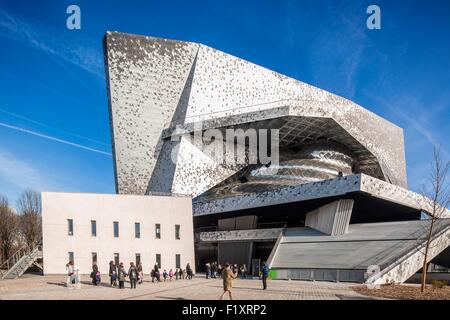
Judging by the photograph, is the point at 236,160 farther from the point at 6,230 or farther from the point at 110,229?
the point at 6,230

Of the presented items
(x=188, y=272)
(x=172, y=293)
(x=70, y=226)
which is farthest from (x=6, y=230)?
(x=172, y=293)

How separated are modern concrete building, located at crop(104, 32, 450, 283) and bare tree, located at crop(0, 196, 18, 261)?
2566 centimetres

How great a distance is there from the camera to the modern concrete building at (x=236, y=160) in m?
33.9

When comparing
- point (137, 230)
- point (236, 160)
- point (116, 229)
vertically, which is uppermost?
point (236, 160)

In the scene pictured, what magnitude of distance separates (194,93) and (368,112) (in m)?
35.6

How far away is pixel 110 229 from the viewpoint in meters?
33.8

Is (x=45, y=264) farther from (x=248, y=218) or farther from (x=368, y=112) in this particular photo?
(x=368, y=112)

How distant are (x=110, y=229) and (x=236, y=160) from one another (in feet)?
61.1

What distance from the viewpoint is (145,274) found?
3419 cm

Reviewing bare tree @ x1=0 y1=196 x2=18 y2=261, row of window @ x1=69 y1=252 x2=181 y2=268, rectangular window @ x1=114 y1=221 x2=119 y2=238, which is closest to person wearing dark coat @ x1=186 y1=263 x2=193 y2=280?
row of window @ x1=69 y1=252 x2=181 y2=268

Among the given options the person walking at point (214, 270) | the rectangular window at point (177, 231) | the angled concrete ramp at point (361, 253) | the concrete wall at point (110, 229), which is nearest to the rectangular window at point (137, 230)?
the concrete wall at point (110, 229)

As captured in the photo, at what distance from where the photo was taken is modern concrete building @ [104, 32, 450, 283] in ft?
111

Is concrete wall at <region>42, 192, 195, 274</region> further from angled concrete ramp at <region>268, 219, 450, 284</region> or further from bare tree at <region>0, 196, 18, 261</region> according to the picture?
bare tree at <region>0, 196, 18, 261</region>
